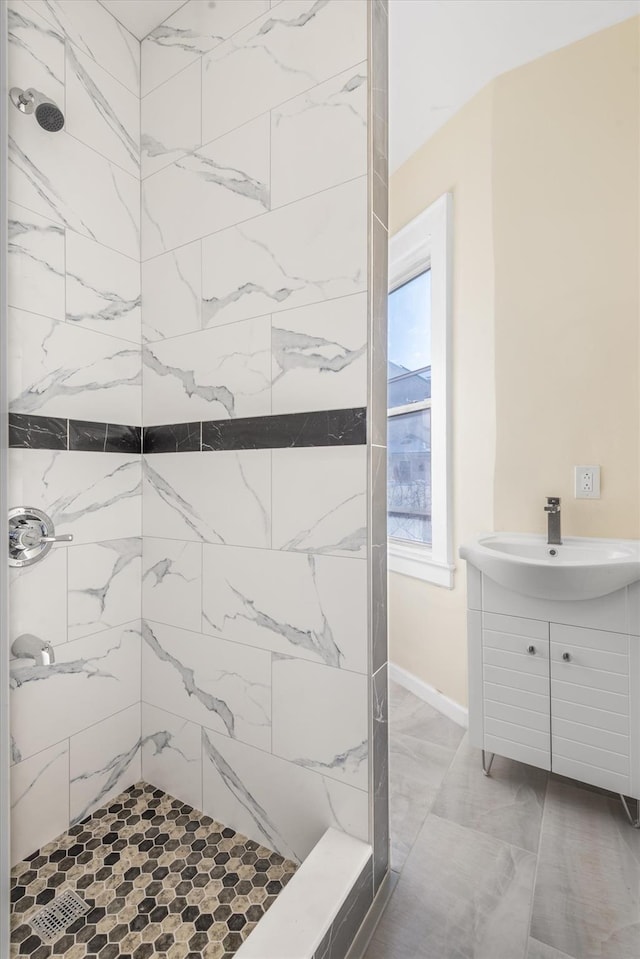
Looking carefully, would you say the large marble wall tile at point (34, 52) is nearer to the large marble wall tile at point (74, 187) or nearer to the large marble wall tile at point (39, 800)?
the large marble wall tile at point (74, 187)

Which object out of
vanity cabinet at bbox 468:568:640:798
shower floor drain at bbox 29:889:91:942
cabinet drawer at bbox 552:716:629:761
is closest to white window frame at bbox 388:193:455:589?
vanity cabinet at bbox 468:568:640:798

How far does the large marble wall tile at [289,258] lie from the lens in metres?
1.21

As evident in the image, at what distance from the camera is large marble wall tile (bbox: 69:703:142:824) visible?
1447mm

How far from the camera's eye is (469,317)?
7.06 feet

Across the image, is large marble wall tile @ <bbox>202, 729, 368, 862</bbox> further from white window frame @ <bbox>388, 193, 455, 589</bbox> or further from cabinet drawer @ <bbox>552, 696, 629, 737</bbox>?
white window frame @ <bbox>388, 193, 455, 589</bbox>

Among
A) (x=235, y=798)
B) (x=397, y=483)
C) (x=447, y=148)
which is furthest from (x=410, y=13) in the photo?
(x=235, y=798)

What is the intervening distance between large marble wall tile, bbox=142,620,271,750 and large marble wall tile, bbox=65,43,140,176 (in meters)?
1.56

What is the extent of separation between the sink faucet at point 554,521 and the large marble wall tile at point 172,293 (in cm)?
142

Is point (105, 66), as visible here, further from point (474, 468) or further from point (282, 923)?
point (282, 923)

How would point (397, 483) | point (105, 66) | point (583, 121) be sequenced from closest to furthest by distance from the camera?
point (105, 66)
point (583, 121)
point (397, 483)

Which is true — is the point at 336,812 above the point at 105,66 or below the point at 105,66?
below

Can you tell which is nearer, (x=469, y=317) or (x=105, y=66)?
(x=105, y=66)

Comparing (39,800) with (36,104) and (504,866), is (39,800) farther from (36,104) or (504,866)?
(36,104)

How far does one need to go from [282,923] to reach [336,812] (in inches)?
11.2
